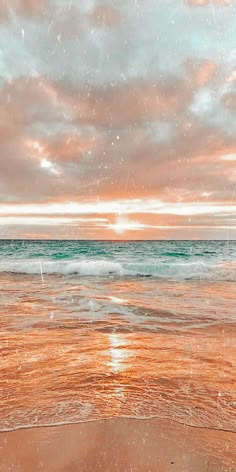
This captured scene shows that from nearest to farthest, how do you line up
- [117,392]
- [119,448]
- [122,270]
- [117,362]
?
[119,448]
[117,392]
[117,362]
[122,270]

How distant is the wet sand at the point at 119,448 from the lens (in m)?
2.81

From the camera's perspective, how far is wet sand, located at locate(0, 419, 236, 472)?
2812mm

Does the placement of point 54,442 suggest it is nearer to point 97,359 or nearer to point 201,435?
point 201,435

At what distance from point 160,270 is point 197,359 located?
18334 millimetres

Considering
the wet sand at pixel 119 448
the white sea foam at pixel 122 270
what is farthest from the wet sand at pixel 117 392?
the white sea foam at pixel 122 270

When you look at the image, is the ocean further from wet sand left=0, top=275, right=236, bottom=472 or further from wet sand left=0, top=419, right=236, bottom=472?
wet sand left=0, top=419, right=236, bottom=472

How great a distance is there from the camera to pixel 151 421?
356 cm

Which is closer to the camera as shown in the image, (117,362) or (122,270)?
(117,362)

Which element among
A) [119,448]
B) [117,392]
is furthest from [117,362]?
[119,448]

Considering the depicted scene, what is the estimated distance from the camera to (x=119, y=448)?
122 inches

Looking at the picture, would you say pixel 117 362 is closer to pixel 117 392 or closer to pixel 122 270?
pixel 117 392

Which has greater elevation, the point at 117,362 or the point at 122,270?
the point at 117,362

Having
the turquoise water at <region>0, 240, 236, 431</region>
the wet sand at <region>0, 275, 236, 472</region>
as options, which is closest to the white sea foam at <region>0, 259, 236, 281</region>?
the turquoise water at <region>0, 240, 236, 431</region>

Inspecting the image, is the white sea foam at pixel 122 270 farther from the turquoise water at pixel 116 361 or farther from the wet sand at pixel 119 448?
the wet sand at pixel 119 448
